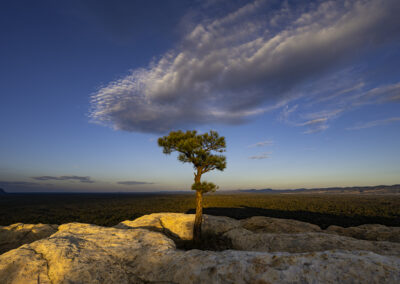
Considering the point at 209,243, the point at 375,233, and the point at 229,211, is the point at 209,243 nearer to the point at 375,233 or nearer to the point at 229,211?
the point at 375,233

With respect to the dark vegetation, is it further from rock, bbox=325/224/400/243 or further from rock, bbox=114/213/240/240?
rock, bbox=114/213/240/240

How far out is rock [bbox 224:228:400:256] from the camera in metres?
9.78

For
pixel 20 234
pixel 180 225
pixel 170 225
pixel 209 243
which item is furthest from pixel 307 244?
pixel 20 234

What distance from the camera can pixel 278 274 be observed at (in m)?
4.79

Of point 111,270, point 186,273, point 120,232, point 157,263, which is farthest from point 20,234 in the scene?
point 186,273

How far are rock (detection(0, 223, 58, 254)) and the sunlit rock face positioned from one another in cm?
1186

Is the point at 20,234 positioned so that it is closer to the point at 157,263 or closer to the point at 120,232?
the point at 120,232

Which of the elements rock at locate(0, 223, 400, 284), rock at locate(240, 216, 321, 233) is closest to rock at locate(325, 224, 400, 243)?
rock at locate(240, 216, 321, 233)

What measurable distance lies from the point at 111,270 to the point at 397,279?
26.1ft

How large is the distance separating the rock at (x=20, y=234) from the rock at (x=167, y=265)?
11825 mm

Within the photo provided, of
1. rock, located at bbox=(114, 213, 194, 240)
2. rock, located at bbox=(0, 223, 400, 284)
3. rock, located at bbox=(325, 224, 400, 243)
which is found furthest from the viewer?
rock, located at bbox=(114, 213, 194, 240)

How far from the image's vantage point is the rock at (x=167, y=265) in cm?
456

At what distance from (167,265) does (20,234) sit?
17959 millimetres

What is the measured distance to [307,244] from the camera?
443 inches
